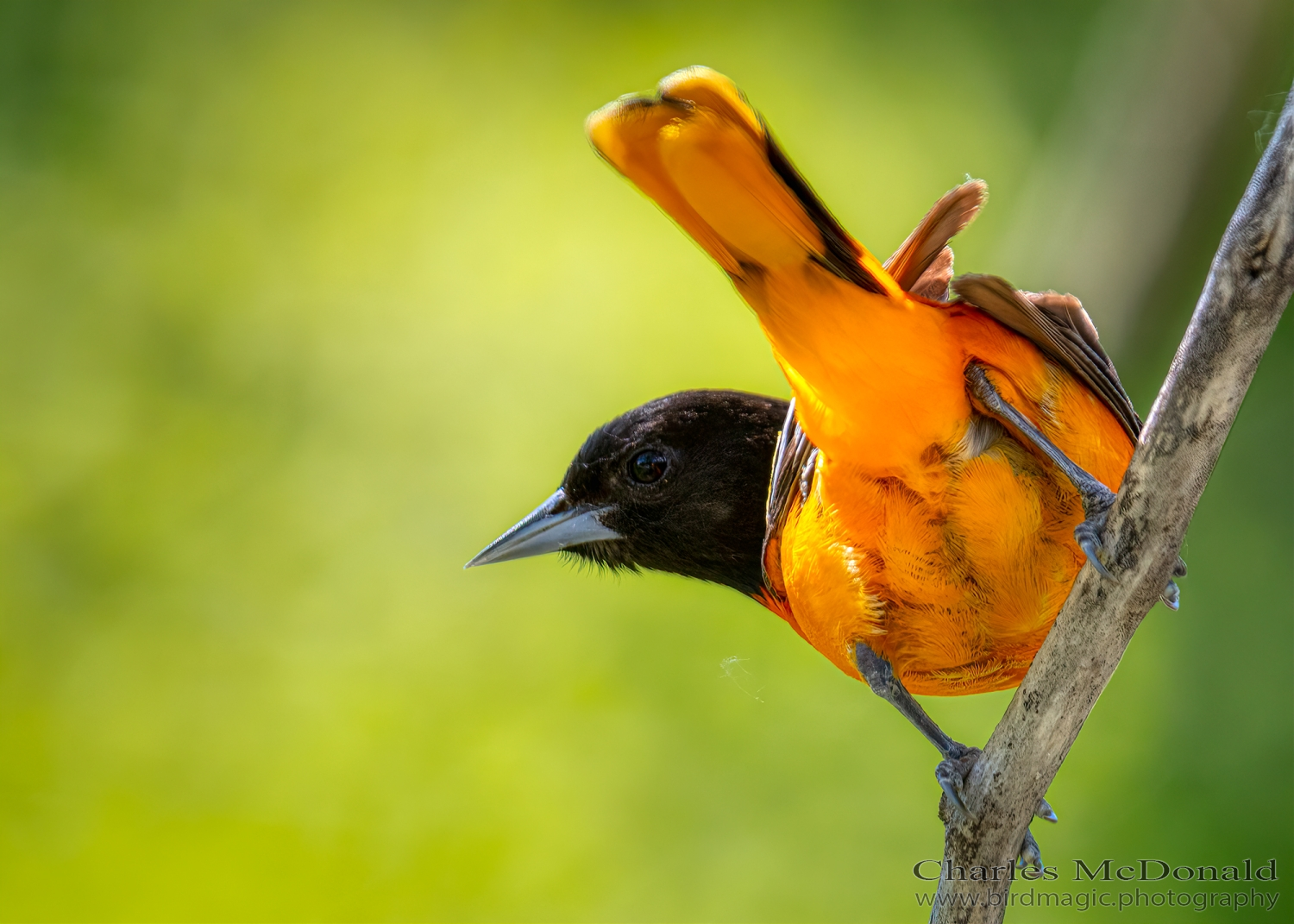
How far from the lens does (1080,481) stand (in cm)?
213

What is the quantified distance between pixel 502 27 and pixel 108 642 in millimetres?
3523

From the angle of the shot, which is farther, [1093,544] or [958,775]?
[958,775]

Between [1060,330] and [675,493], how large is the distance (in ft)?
3.90

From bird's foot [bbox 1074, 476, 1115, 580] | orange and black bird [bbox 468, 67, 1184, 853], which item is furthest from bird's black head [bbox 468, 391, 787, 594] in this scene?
bird's foot [bbox 1074, 476, 1115, 580]

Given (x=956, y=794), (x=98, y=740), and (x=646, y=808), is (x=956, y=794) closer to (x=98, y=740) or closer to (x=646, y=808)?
(x=646, y=808)

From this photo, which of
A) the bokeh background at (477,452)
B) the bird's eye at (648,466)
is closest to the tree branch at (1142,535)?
the bird's eye at (648,466)

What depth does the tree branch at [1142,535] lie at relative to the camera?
5.56 feet

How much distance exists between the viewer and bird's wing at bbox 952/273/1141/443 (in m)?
2.27

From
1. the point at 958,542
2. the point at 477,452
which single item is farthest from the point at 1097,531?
the point at 477,452

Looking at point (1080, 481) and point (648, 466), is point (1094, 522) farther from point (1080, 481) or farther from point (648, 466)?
point (648, 466)

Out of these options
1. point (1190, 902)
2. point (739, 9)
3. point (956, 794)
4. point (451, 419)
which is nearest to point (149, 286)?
point (451, 419)

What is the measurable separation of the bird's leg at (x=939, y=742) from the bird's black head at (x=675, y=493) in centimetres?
61

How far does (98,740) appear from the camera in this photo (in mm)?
4656

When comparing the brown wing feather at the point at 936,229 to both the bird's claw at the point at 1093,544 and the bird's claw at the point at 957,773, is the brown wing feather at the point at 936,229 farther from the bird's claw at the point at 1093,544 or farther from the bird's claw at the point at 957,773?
the bird's claw at the point at 957,773
